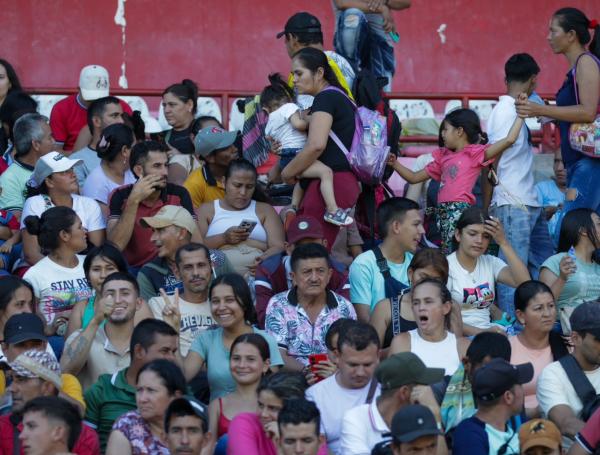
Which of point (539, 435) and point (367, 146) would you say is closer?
point (539, 435)

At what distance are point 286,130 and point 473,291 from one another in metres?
1.92

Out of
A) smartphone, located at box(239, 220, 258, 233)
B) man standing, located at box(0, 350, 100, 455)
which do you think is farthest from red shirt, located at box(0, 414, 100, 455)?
smartphone, located at box(239, 220, 258, 233)

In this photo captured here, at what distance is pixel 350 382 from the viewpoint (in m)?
8.70

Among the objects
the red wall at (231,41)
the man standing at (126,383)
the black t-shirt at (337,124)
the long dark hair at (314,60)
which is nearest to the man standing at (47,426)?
the man standing at (126,383)

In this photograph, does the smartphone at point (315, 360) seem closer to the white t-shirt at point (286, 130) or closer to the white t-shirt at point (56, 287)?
the white t-shirt at point (56, 287)

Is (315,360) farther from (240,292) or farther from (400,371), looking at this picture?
(400,371)

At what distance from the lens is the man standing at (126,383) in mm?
8805

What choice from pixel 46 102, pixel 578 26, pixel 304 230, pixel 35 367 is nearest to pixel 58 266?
pixel 304 230

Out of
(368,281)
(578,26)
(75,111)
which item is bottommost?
(368,281)

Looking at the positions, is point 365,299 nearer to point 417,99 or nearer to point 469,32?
point 417,99

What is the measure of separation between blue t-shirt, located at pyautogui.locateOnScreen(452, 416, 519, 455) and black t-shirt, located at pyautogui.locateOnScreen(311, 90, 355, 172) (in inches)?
117

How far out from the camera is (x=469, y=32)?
53.8ft

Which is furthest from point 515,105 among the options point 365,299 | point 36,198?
point 36,198

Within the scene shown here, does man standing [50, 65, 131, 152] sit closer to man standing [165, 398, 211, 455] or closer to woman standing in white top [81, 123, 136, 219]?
woman standing in white top [81, 123, 136, 219]
